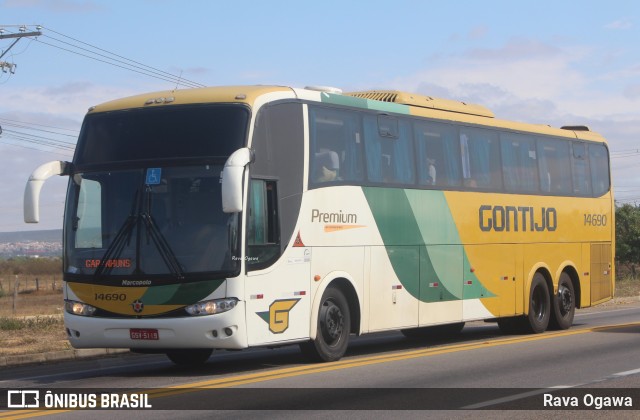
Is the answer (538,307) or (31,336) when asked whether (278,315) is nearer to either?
(538,307)

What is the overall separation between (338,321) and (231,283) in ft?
8.64

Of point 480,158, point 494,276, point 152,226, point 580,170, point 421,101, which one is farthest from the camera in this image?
point 580,170

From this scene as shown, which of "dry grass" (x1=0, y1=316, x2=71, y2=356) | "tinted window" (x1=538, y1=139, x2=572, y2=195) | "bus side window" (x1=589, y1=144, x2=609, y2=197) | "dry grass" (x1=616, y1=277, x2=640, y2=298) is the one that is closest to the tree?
"dry grass" (x1=616, y1=277, x2=640, y2=298)

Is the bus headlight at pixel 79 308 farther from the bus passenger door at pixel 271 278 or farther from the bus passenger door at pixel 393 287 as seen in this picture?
the bus passenger door at pixel 393 287

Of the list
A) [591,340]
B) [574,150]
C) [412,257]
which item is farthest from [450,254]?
[574,150]

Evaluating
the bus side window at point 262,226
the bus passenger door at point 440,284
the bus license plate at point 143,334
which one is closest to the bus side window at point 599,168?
the bus passenger door at point 440,284

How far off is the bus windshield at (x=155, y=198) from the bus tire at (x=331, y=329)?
86.5 inches

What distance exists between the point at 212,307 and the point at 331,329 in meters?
2.51

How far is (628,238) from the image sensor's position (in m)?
53.4

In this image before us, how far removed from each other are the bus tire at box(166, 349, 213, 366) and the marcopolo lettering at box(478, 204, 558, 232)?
20.4ft

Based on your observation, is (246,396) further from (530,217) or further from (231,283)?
(530,217)

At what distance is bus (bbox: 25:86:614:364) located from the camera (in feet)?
45.6

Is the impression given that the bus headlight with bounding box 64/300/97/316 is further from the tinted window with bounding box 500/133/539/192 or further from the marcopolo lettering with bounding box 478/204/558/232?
the tinted window with bounding box 500/133/539/192

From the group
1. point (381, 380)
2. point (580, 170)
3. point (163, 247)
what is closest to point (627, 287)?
point (580, 170)
